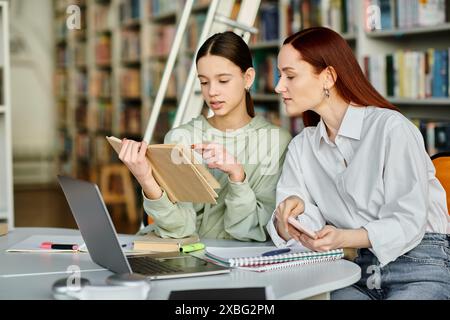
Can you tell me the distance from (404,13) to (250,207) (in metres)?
1.89

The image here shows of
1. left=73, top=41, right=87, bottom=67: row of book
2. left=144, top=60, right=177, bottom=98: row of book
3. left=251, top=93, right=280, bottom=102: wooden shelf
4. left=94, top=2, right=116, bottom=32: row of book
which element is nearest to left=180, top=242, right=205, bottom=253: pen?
left=251, top=93, right=280, bottom=102: wooden shelf

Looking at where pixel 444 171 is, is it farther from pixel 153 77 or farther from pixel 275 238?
pixel 153 77

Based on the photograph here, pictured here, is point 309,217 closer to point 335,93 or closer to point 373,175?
point 373,175

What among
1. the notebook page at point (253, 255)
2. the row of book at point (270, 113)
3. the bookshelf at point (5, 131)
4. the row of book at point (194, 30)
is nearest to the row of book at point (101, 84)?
the row of book at point (194, 30)

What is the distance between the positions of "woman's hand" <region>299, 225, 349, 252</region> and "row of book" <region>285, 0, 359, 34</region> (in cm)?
225

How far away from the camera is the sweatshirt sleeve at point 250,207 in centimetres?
174

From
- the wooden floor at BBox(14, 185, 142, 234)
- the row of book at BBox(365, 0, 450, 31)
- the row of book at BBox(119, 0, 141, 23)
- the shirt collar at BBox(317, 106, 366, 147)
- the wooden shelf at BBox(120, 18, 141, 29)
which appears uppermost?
the row of book at BBox(119, 0, 141, 23)

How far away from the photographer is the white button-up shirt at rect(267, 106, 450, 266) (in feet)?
4.97

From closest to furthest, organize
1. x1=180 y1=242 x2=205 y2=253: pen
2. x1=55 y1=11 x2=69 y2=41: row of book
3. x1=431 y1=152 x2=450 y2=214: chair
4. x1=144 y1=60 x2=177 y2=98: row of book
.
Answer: x1=180 y1=242 x2=205 y2=253: pen
x1=431 y1=152 x2=450 y2=214: chair
x1=144 y1=60 x2=177 y2=98: row of book
x1=55 y1=11 x2=69 y2=41: row of book

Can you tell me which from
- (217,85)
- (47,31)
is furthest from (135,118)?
(217,85)

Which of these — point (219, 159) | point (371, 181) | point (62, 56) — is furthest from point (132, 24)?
point (371, 181)

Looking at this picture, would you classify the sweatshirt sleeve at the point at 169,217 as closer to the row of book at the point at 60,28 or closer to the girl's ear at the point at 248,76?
the girl's ear at the point at 248,76

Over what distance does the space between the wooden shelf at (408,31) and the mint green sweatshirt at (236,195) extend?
4.74 feet

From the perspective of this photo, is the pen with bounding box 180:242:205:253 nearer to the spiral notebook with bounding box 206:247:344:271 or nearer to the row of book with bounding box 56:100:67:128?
the spiral notebook with bounding box 206:247:344:271
